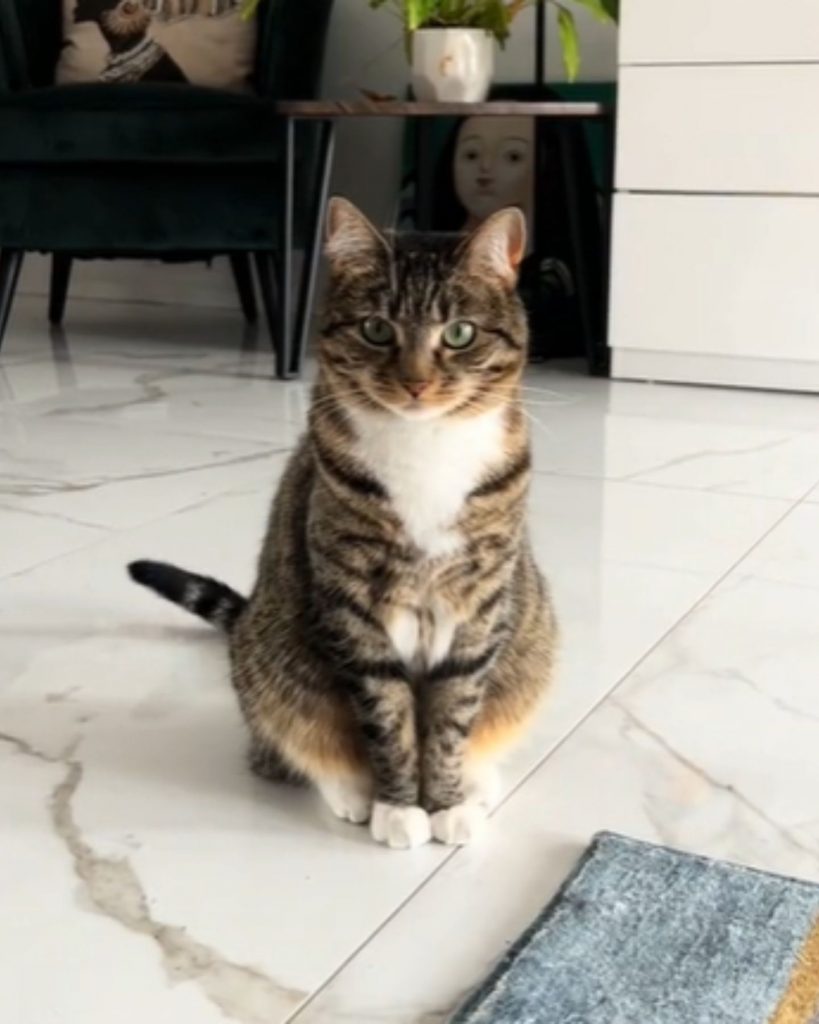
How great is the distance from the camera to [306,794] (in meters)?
1.17

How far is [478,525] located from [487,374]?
0.11m

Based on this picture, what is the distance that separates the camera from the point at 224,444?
2365 mm

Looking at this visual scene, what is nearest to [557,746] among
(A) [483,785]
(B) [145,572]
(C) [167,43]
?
(A) [483,785]

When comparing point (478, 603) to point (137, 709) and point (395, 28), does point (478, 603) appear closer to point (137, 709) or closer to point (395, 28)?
point (137, 709)

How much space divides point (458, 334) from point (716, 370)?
189 cm

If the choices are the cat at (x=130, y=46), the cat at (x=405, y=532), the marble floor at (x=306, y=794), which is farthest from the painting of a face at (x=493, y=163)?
the cat at (x=405, y=532)

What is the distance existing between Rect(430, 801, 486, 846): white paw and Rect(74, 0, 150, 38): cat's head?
8.48 ft

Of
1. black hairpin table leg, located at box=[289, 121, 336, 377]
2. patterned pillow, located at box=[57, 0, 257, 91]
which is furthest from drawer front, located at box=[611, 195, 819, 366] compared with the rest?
patterned pillow, located at box=[57, 0, 257, 91]

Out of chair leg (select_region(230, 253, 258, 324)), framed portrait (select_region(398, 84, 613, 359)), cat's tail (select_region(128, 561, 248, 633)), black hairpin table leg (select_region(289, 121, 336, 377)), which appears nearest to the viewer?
cat's tail (select_region(128, 561, 248, 633))

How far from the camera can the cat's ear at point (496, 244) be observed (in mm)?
1039

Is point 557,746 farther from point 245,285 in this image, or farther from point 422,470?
point 245,285

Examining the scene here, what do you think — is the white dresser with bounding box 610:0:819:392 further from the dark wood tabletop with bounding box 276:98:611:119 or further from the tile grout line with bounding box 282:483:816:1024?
the tile grout line with bounding box 282:483:816:1024

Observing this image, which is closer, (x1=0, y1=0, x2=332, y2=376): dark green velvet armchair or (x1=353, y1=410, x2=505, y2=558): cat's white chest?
(x1=353, y1=410, x2=505, y2=558): cat's white chest

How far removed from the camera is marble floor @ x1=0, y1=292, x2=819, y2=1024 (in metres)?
0.93
